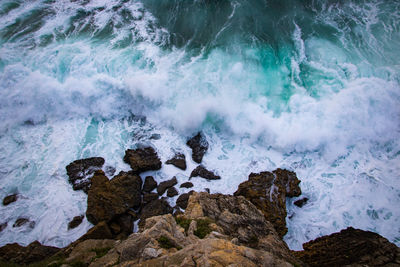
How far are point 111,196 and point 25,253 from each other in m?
3.97

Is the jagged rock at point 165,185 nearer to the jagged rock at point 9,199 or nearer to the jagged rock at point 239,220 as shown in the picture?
the jagged rock at point 239,220

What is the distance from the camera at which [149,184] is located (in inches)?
472

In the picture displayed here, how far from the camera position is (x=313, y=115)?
15.5 meters

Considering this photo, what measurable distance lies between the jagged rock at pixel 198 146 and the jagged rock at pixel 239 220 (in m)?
4.57

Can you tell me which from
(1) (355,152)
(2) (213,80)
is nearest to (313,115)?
(1) (355,152)

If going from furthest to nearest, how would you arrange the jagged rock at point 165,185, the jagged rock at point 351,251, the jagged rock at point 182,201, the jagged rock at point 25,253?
the jagged rock at point 165,185, the jagged rock at point 182,201, the jagged rock at point 25,253, the jagged rock at point 351,251

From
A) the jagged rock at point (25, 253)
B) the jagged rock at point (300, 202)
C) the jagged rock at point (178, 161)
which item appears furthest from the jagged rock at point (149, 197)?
the jagged rock at point (300, 202)

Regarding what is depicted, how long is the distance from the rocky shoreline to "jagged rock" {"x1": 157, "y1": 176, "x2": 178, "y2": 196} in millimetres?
57

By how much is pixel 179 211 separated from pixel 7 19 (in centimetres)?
2611

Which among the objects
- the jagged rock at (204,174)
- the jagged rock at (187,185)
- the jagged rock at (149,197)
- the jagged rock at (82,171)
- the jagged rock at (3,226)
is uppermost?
the jagged rock at (204,174)

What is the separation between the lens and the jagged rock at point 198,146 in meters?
13.7

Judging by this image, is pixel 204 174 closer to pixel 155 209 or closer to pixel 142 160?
pixel 155 209

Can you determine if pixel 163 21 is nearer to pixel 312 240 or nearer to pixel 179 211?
pixel 179 211

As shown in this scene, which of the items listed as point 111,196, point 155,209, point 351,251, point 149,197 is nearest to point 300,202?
point 351,251
